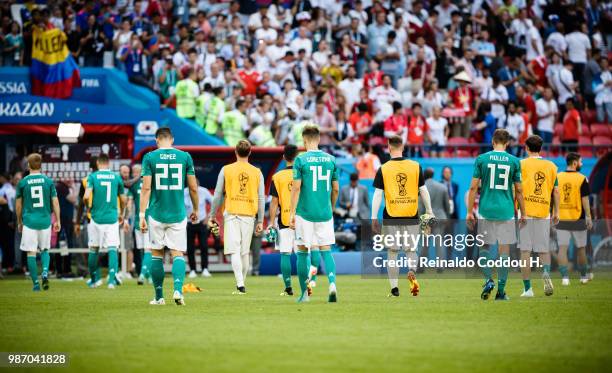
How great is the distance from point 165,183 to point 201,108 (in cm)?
1309

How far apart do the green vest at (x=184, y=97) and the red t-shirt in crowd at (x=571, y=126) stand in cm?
1065

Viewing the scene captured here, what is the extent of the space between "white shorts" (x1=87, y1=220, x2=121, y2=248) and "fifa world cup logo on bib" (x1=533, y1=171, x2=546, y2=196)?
8.00 m

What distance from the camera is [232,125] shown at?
1066 inches

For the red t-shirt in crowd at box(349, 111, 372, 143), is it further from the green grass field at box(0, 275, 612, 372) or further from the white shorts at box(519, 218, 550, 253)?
the white shorts at box(519, 218, 550, 253)

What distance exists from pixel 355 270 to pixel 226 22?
871 centimetres

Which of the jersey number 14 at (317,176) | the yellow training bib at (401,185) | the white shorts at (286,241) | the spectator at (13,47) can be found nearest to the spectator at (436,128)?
the spectator at (13,47)

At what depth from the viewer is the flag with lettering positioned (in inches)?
1022

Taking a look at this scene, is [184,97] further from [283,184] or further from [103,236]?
[283,184]

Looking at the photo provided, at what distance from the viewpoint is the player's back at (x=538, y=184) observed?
55.3 feet

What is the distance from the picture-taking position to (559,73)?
3195 cm

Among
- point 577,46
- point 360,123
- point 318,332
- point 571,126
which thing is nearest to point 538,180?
point 318,332

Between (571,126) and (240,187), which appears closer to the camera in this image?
(240,187)

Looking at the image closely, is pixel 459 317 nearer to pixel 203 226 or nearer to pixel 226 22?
pixel 203 226

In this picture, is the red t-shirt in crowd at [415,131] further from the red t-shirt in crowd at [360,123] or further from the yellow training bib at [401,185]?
the yellow training bib at [401,185]
